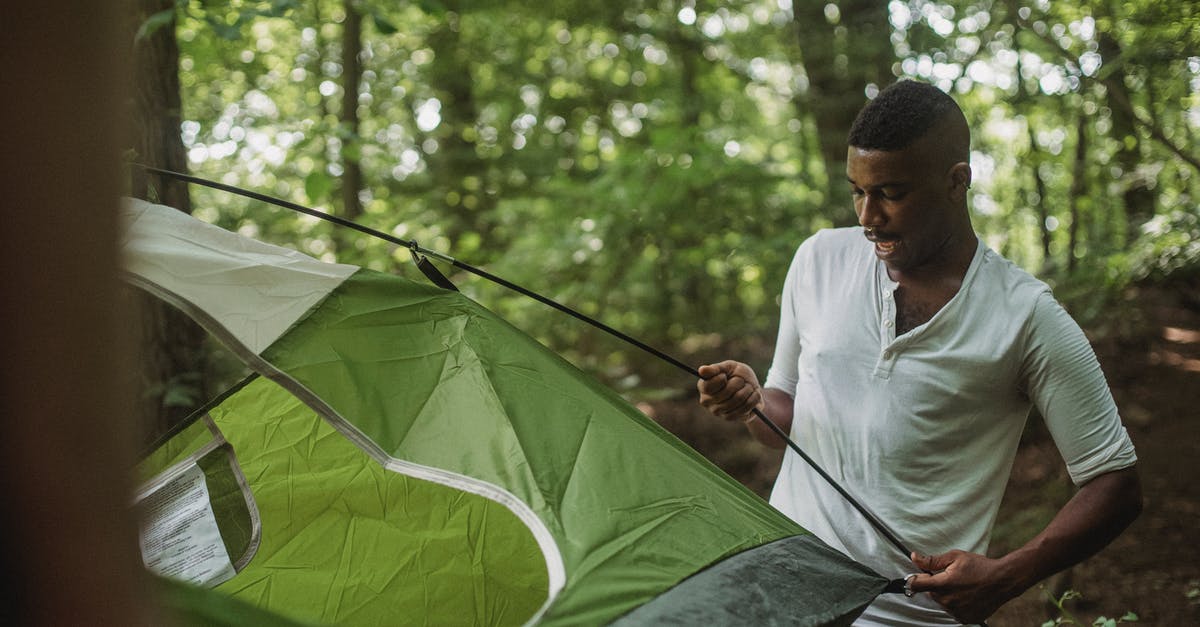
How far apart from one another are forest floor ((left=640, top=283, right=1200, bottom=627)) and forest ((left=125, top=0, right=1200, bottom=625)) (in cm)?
2

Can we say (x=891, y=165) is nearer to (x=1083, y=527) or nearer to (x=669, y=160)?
(x=1083, y=527)

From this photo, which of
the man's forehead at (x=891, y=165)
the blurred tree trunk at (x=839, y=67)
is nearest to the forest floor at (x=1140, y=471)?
the blurred tree trunk at (x=839, y=67)

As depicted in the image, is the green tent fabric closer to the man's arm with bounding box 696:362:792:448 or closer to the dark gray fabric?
the dark gray fabric

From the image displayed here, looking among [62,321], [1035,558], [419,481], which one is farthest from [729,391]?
[62,321]

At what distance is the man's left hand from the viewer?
1.71 metres

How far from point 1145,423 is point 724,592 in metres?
4.06

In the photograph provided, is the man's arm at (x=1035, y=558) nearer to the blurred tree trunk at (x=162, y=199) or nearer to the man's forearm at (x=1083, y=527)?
the man's forearm at (x=1083, y=527)

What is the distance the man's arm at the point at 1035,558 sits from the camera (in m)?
1.71

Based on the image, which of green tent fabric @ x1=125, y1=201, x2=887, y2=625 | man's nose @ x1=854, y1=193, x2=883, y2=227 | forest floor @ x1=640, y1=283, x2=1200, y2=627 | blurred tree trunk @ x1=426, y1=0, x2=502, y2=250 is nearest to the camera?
green tent fabric @ x1=125, y1=201, x2=887, y2=625

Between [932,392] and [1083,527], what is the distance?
0.39m

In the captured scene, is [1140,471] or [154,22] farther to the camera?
[1140,471]

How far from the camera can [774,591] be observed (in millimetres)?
1546

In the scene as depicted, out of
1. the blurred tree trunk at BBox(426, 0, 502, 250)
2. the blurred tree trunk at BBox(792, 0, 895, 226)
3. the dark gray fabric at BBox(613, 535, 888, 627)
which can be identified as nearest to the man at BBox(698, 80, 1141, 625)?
the dark gray fabric at BBox(613, 535, 888, 627)

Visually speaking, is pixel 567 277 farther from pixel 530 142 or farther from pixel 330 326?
pixel 330 326
